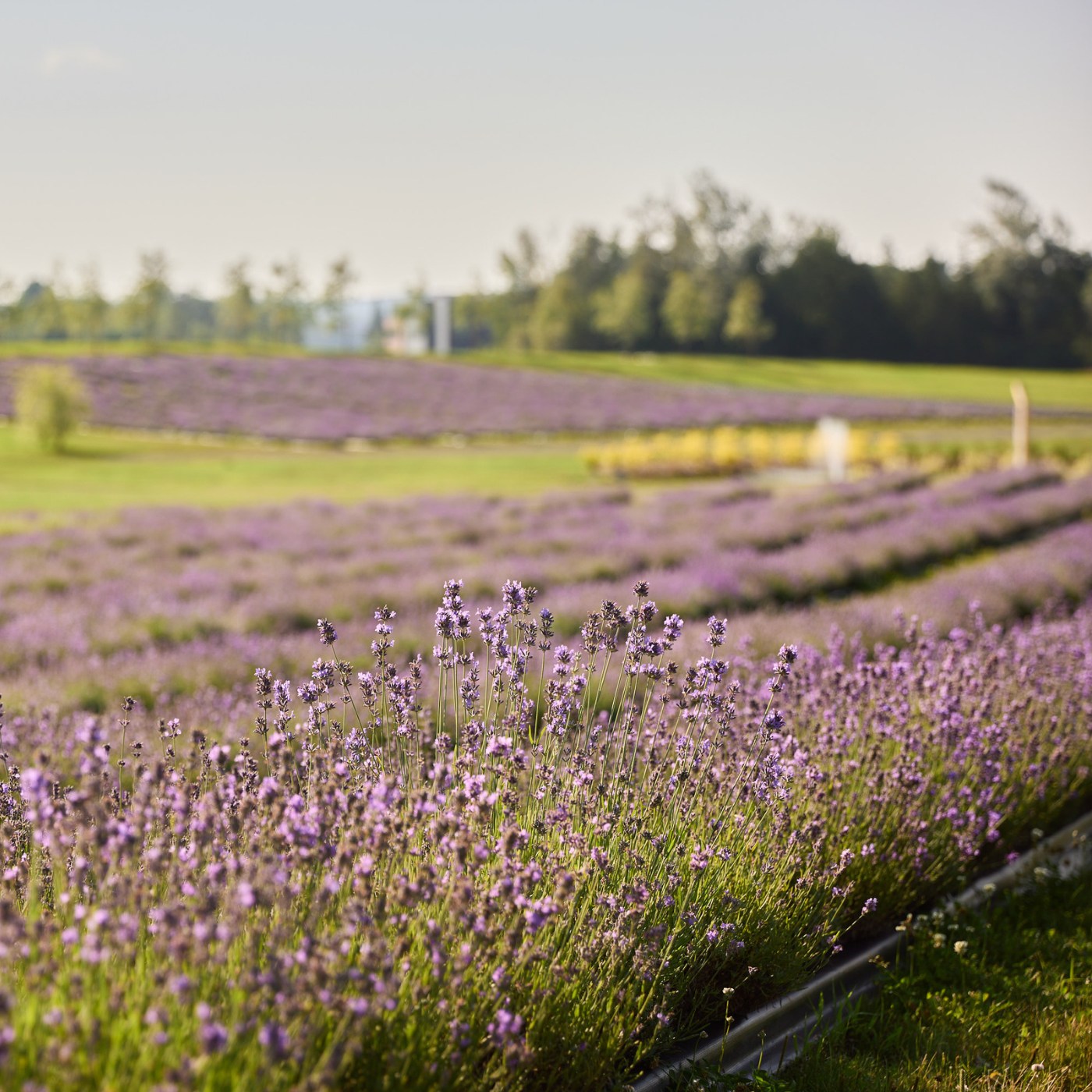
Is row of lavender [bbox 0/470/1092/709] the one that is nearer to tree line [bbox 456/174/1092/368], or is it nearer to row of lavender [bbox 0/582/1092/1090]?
row of lavender [bbox 0/582/1092/1090]

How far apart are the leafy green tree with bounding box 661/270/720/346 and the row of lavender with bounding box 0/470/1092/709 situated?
2207 inches

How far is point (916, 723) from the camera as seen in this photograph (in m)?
4.14

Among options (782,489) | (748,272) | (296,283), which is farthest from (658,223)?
(782,489)

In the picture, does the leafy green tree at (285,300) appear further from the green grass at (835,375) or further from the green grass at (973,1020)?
the green grass at (973,1020)

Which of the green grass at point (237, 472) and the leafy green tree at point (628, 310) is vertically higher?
the leafy green tree at point (628, 310)

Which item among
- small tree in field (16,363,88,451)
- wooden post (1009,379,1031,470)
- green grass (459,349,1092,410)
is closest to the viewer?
wooden post (1009,379,1031,470)

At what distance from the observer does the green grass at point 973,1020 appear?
9.19 feet

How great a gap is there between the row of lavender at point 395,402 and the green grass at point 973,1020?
2773cm

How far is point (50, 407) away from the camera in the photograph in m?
25.7

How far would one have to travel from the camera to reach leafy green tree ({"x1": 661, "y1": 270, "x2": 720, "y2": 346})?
71.9m

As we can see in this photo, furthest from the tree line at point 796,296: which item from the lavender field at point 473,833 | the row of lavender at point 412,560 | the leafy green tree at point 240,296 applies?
the lavender field at point 473,833

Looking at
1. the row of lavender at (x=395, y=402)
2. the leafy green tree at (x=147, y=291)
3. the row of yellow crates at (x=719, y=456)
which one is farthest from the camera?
the leafy green tree at (x=147, y=291)

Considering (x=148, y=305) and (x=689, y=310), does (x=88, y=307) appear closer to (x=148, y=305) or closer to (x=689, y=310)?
(x=148, y=305)

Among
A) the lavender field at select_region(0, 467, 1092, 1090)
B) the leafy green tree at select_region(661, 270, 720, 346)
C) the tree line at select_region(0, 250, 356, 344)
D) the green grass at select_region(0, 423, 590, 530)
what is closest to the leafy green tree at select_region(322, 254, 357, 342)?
the tree line at select_region(0, 250, 356, 344)
